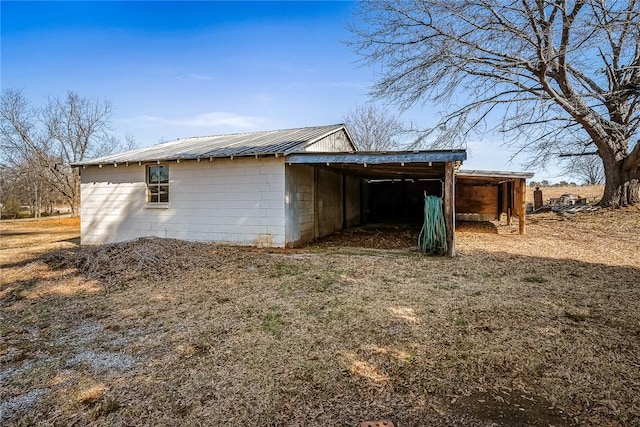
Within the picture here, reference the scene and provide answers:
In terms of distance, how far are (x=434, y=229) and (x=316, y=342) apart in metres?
5.17

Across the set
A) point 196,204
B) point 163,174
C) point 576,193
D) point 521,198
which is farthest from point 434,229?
point 576,193

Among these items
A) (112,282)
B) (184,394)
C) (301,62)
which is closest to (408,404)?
(184,394)

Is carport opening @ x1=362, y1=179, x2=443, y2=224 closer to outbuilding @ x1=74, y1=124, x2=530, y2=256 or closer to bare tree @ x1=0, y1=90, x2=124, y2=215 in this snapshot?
outbuilding @ x1=74, y1=124, x2=530, y2=256

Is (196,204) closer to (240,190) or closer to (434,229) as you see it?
(240,190)

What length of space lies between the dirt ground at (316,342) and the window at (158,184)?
11.0 feet

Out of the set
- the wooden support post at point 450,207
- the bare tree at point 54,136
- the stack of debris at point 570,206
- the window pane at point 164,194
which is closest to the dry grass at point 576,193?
the stack of debris at point 570,206

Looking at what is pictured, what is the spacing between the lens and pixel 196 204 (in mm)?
9180

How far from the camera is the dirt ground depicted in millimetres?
2230

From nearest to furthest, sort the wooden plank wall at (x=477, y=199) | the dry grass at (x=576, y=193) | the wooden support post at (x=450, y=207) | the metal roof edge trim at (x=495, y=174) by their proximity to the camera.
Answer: the wooden support post at (x=450, y=207) → the metal roof edge trim at (x=495, y=174) → the wooden plank wall at (x=477, y=199) → the dry grass at (x=576, y=193)

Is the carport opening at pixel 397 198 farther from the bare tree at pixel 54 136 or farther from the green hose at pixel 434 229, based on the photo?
the bare tree at pixel 54 136

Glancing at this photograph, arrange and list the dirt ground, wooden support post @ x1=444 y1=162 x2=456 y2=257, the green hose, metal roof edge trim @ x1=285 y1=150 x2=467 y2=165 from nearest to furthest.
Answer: the dirt ground < metal roof edge trim @ x1=285 y1=150 x2=467 y2=165 < wooden support post @ x1=444 y1=162 x2=456 y2=257 < the green hose

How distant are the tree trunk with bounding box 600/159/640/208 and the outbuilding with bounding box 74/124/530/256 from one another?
171 inches

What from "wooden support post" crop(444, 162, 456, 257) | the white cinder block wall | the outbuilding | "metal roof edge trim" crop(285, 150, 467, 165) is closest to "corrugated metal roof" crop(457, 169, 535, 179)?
the outbuilding

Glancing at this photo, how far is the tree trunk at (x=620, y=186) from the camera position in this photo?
12.3 metres
